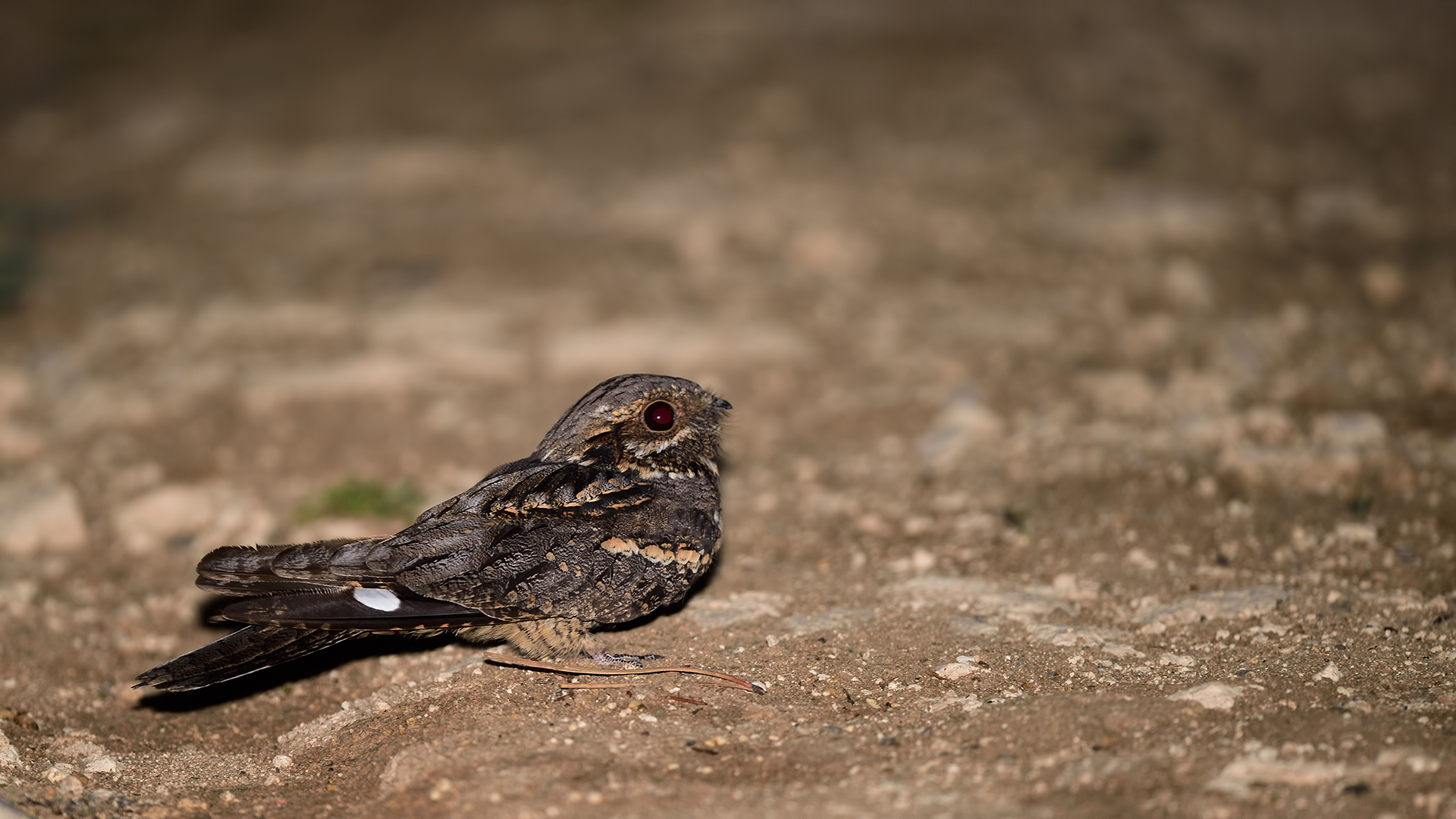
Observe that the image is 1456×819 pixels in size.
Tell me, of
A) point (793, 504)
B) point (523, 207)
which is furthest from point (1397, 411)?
point (523, 207)

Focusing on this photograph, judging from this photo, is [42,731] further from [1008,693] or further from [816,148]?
[816,148]

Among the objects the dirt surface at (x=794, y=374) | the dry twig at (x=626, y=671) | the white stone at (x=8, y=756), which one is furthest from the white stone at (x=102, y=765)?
the dry twig at (x=626, y=671)

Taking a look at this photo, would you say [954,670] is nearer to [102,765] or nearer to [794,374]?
[102,765]

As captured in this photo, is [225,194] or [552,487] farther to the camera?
[225,194]

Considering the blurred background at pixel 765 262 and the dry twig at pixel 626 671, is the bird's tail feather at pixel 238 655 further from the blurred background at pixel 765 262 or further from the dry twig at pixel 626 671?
the blurred background at pixel 765 262

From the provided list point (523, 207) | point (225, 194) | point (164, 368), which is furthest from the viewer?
point (225, 194)
